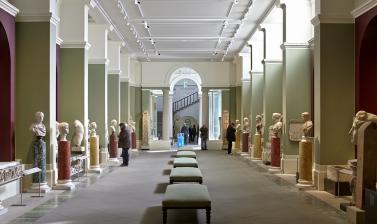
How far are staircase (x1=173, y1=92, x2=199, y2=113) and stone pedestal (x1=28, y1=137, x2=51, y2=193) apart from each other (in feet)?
118

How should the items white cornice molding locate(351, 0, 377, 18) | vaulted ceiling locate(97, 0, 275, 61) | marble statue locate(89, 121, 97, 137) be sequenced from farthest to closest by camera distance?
marble statue locate(89, 121, 97, 137)
vaulted ceiling locate(97, 0, 275, 61)
white cornice molding locate(351, 0, 377, 18)

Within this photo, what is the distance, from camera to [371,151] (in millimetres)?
7812

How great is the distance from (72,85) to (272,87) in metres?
7.21

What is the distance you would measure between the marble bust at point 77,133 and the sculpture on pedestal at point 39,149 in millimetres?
3085

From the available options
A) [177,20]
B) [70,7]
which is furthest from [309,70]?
[70,7]

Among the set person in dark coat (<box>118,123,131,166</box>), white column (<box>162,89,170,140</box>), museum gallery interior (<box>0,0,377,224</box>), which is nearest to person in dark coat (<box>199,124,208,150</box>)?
white column (<box>162,89,170,140</box>)

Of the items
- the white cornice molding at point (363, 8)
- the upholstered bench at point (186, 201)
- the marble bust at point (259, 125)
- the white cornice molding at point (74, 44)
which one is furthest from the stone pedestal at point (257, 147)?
the upholstered bench at point (186, 201)

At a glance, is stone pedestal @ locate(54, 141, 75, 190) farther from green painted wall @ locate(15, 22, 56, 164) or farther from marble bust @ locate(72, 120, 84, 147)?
marble bust @ locate(72, 120, 84, 147)

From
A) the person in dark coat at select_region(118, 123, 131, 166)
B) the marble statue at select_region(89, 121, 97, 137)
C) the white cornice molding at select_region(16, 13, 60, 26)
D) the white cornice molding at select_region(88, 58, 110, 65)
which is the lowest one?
the person in dark coat at select_region(118, 123, 131, 166)

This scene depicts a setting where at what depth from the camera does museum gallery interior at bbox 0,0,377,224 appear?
923cm

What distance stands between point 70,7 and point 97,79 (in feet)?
13.7

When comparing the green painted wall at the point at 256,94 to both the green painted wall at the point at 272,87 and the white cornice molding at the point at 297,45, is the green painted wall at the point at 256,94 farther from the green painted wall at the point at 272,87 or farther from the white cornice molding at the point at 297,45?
the white cornice molding at the point at 297,45

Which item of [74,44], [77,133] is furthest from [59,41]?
[77,133]

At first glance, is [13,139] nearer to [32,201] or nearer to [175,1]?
[32,201]
